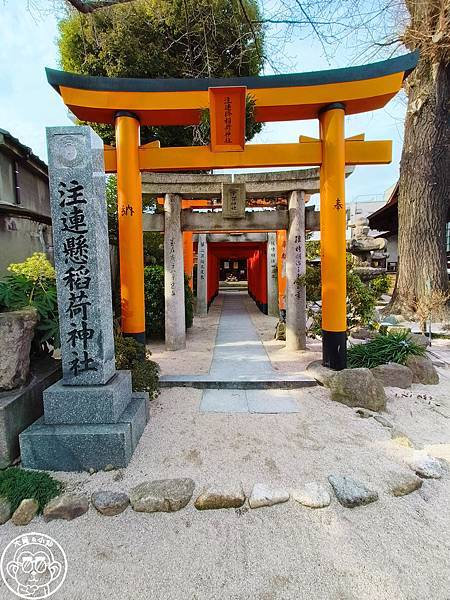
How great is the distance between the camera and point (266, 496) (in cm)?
252

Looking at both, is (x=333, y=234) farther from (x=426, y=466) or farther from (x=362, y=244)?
(x=362, y=244)

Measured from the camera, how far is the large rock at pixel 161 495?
2.47m

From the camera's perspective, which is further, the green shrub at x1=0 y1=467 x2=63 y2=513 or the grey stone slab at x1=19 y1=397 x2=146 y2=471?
the grey stone slab at x1=19 y1=397 x2=146 y2=471

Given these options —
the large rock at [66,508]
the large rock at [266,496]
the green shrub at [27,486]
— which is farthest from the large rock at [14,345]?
the large rock at [266,496]

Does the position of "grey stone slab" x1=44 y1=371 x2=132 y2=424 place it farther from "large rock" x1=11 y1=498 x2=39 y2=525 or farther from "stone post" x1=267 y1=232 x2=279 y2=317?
"stone post" x1=267 y1=232 x2=279 y2=317

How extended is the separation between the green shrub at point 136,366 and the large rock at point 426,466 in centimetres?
316

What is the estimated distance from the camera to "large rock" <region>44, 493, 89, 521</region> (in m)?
2.42

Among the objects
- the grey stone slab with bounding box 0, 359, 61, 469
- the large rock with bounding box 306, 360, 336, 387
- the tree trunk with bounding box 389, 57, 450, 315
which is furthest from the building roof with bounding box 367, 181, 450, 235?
the grey stone slab with bounding box 0, 359, 61, 469

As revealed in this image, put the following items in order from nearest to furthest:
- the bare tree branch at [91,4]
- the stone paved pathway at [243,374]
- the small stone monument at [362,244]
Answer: the stone paved pathway at [243,374] → the bare tree branch at [91,4] → the small stone monument at [362,244]

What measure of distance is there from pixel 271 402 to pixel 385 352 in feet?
7.80

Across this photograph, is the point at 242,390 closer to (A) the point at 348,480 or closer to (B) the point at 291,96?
(A) the point at 348,480

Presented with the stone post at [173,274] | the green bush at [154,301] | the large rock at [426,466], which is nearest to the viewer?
the large rock at [426,466]

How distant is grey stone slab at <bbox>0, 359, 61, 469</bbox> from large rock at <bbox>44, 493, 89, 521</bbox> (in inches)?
29.3

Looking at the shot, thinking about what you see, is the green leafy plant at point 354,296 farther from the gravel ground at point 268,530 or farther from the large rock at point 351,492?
the large rock at point 351,492
